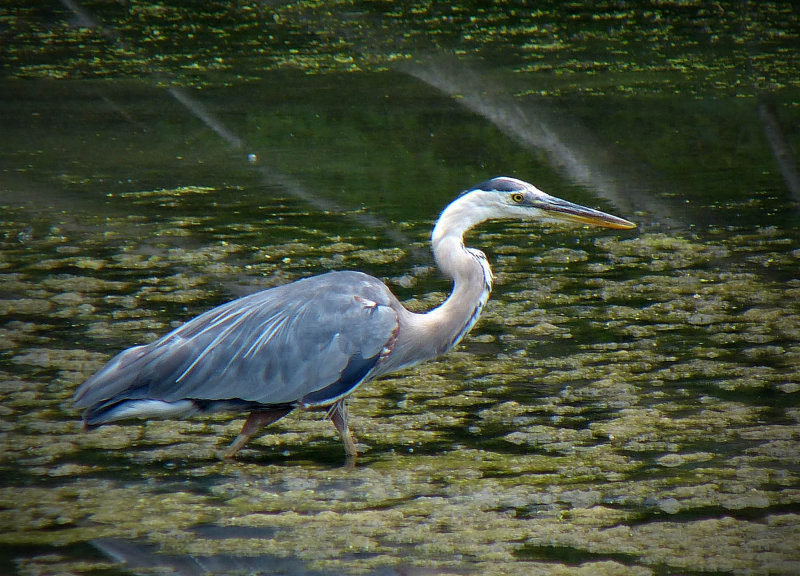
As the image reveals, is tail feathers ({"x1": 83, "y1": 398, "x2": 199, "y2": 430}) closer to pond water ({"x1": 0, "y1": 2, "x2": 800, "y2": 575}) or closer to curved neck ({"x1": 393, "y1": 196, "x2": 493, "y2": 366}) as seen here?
pond water ({"x1": 0, "y1": 2, "x2": 800, "y2": 575})

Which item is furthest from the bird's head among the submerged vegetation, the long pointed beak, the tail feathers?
the submerged vegetation

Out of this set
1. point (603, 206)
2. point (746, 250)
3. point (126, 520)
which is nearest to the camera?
point (126, 520)

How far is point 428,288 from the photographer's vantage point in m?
6.43

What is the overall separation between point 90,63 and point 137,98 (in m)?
1.89

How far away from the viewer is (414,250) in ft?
23.3

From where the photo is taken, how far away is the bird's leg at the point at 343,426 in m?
4.50

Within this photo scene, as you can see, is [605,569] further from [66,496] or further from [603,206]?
[603,206]

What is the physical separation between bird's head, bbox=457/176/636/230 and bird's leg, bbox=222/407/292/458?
1.21 metres

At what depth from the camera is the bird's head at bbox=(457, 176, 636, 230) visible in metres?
4.98

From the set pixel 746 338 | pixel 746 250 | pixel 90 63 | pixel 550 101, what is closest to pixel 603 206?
pixel 746 250

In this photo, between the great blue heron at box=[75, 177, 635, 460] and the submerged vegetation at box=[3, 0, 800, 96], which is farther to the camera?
the submerged vegetation at box=[3, 0, 800, 96]

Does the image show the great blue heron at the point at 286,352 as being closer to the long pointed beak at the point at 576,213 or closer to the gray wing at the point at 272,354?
the gray wing at the point at 272,354

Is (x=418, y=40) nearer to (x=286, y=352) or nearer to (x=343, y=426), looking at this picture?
(x=286, y=352)

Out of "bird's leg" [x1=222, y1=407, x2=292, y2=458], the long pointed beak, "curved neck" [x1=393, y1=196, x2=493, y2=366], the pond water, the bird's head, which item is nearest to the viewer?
the pond water
